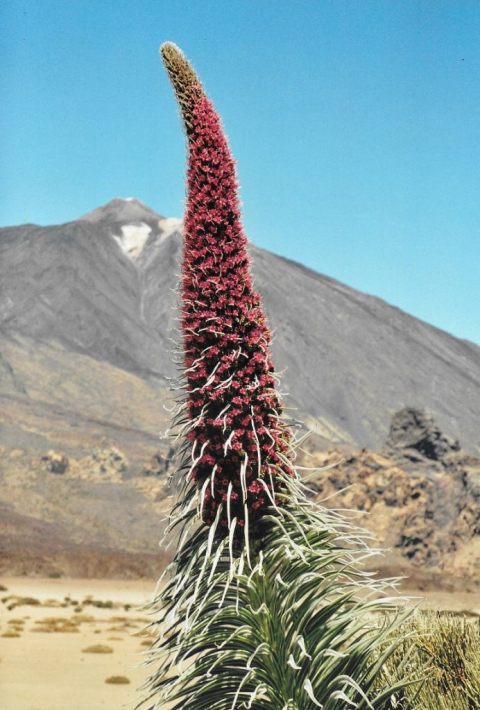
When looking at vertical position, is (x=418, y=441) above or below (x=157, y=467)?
above

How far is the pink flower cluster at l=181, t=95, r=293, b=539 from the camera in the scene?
5398mm

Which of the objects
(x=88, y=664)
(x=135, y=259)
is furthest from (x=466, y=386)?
(x=88, y=664)

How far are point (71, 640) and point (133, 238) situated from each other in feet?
461

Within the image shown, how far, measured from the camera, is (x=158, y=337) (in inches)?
4956

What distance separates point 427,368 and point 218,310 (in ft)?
464

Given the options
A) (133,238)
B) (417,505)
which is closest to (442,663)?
(417,505)

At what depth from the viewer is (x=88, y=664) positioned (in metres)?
26.2

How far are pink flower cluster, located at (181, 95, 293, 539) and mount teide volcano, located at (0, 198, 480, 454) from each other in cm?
7485

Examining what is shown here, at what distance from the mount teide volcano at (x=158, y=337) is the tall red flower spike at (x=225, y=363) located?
74846 millimetres

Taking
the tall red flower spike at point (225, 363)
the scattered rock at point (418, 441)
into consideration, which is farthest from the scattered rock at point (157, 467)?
the tall red flower spike at point (225, 363)

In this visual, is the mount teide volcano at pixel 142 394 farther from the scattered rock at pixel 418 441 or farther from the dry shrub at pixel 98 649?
the dry shrub at pixel 98 649

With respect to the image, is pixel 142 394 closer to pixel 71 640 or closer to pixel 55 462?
pixel 55 462

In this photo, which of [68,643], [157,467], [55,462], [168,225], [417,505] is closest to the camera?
[68,643]

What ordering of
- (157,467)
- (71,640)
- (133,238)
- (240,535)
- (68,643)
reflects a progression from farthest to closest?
(133,238)
(157,467)
(71,640)
(68,643)
(240,535)
